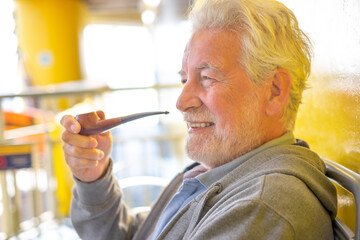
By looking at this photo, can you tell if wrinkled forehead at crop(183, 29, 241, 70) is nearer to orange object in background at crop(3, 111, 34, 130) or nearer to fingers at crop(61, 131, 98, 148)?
fingers at crop(61, 131, 98, 148)

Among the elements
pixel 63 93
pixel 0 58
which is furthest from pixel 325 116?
pixel 0 58

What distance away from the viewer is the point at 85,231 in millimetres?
1506

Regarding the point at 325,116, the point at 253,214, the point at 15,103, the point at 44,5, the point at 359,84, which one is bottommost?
the point at 15,103

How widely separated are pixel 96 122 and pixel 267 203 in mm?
657

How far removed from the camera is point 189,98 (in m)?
1.13

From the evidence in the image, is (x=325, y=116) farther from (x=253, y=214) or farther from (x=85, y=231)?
(x=85, y=231)

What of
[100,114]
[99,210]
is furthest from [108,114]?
[100,114]

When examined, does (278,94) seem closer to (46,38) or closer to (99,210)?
(99,210)

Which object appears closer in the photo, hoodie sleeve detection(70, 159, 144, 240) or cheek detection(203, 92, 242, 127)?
cheek detection(203, 92, 242, 127)

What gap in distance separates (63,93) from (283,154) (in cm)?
249

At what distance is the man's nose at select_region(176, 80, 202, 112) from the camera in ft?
3.70

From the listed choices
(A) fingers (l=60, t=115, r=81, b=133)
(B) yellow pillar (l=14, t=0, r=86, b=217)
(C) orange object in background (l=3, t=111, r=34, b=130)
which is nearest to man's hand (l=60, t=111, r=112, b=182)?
(A) fingers (l=60, t=115, r=81, b=133)

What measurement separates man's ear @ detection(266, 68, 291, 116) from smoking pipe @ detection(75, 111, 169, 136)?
33cm

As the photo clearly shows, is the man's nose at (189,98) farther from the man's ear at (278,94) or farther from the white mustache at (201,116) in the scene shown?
the man's ear at (278,94)
